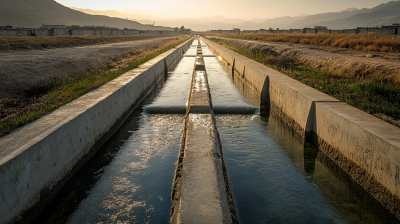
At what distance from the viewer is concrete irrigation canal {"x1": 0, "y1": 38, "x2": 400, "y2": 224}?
316 cm

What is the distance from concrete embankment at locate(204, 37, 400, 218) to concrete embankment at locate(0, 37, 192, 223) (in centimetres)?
411

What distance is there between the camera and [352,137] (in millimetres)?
3973

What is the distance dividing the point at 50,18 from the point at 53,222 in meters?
173

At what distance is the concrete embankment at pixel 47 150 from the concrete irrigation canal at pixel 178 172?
0.05 feet

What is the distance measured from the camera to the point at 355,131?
389cm

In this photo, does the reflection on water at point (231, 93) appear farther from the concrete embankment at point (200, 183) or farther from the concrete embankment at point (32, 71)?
the concrete embankment at point (32, 71)

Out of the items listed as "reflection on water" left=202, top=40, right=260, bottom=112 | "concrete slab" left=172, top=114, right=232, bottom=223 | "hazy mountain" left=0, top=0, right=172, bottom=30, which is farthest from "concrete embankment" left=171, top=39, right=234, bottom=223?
"hazy mountain" left=0, top=0, right=172, bottom=30

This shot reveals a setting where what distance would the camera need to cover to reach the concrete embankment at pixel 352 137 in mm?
3252

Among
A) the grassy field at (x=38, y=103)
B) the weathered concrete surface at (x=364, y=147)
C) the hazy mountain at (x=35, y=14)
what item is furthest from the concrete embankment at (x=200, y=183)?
the hazy mountain at (x=35, y=14)

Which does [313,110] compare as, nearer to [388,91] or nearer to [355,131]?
[355,131]

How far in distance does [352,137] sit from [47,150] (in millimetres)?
4186

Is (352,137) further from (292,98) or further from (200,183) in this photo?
(292,98)

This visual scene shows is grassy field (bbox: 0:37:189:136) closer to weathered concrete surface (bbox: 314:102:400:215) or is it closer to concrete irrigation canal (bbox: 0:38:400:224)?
concrete irrigation canal (bbox: 0:38:400:224)

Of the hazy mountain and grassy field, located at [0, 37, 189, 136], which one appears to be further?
the hazy mountain
